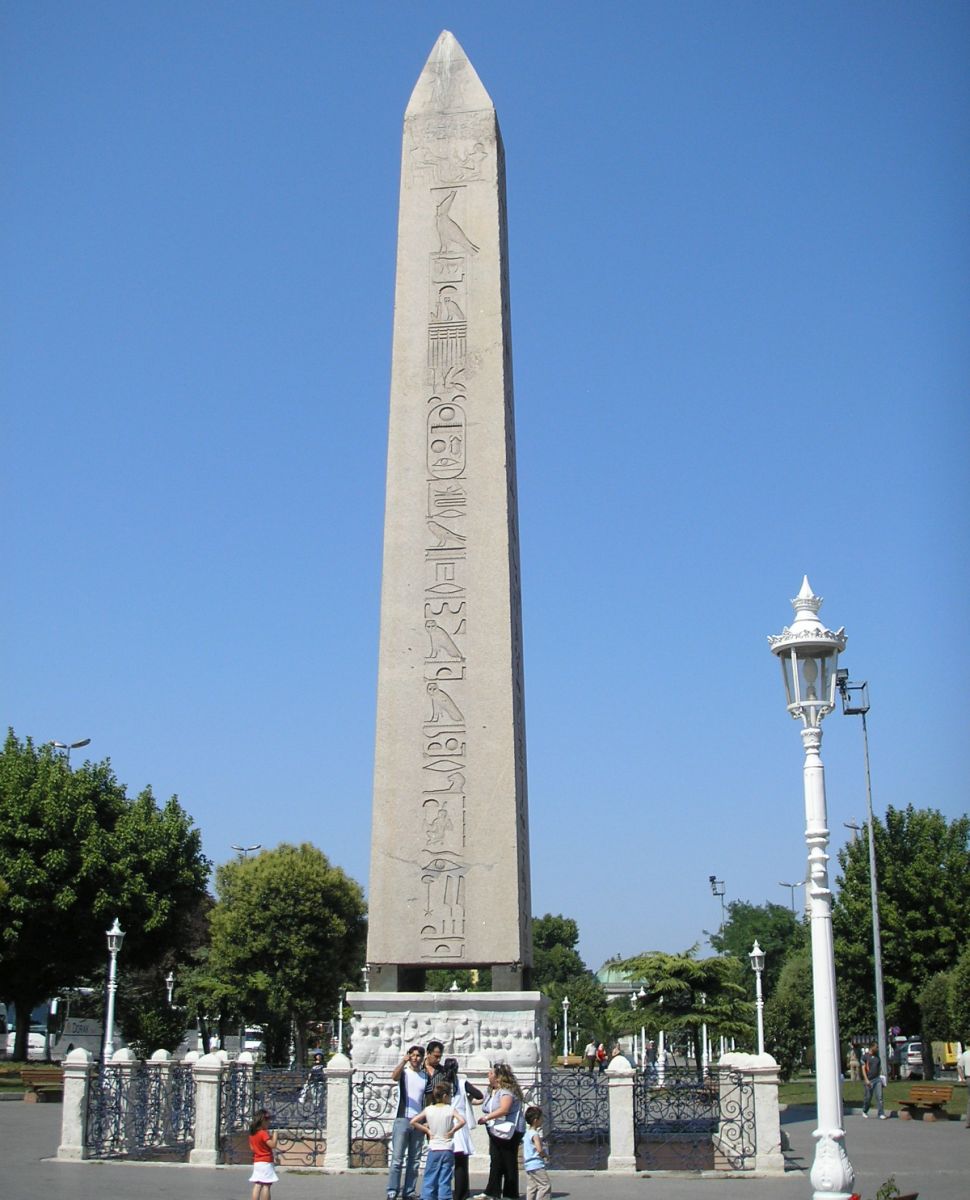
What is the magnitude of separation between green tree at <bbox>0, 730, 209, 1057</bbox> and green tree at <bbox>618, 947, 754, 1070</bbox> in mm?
11759

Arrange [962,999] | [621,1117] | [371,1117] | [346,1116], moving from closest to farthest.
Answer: [621,1117]
[346,1116]
[371,1117]
[962,999]

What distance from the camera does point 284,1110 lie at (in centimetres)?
1622

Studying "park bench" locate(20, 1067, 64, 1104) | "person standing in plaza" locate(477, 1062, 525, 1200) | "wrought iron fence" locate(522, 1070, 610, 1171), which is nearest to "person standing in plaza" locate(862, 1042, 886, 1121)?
"wrought iron fence" locate(522, 1070, 610, 1171)

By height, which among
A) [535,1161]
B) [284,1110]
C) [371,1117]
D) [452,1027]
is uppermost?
[452,1027]

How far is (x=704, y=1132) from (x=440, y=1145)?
699 cm

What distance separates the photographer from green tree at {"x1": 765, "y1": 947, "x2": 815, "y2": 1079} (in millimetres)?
40594

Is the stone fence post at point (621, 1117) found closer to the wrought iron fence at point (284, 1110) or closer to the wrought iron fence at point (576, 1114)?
the wrought iron fence at point (576, 1114)

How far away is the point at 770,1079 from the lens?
46.4 ft

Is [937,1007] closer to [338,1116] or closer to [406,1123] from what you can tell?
[338,1116]

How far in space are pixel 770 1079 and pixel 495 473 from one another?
708cm

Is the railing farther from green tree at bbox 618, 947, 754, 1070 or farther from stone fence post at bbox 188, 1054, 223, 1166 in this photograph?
green tree at bbox 618, 947, 754, 1070

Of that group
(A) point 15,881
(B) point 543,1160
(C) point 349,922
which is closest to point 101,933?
(A) point 15,881

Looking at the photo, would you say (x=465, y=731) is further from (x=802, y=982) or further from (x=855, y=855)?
(x=802, y=982)

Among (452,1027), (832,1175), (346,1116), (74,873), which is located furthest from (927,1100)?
(74,873)
